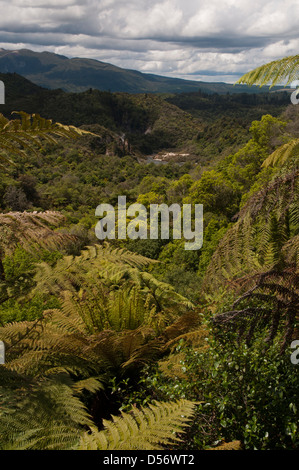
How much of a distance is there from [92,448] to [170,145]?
274 feet

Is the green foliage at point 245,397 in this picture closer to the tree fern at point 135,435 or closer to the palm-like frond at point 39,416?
the tree fern at point 135,435

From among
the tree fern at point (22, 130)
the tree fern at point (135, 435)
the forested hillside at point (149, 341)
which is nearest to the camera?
the tree fern at point (135, 435)

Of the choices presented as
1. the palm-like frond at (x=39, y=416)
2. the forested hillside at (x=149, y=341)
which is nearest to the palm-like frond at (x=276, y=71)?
the forested hillside at (x=149, y=341)

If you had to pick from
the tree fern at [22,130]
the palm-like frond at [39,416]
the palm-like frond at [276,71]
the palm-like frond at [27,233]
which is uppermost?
the palm-like frond at [276,71]

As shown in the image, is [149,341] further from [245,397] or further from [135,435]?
[135,435]

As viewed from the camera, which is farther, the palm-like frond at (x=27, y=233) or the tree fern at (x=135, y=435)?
the palm-like frond at (x=27, y=233)

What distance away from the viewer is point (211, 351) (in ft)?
6.23

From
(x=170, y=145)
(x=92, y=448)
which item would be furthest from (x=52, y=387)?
(x=170, y=145)

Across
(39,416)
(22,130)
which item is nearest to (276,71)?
(22,130)

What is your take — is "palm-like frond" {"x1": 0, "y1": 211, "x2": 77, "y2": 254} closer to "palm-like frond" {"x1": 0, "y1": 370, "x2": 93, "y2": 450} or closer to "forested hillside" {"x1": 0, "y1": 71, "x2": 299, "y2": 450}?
"forested hillside" {"x1": 0, "y1": 71, "x2": 299, "y2": 450}

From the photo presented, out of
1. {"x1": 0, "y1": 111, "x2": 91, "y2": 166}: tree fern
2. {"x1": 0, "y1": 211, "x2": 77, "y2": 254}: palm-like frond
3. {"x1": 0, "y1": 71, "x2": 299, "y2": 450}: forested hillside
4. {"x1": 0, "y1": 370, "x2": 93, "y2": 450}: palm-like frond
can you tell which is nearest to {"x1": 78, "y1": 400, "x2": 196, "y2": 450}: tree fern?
{"x1": 0, "y1": 71, "x2": 299, "y2": 450}: forested hillside

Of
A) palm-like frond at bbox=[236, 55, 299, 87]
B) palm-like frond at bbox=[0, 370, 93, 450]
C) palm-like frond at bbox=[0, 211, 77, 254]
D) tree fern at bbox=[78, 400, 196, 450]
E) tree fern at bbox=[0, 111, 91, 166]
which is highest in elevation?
palm-like frond at bbox=[236, 55, 299, 87]
